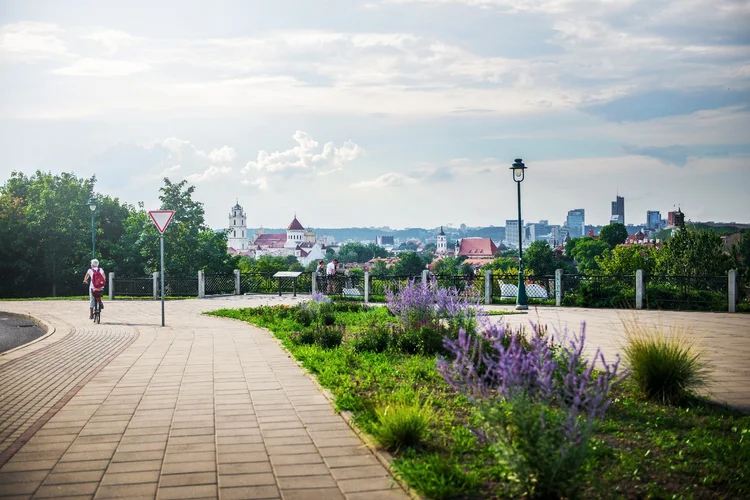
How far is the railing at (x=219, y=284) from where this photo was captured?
30922mm

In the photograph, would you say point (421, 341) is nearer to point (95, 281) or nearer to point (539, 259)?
point (95, 281)

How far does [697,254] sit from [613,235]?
69141mm

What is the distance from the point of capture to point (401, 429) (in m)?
5.59

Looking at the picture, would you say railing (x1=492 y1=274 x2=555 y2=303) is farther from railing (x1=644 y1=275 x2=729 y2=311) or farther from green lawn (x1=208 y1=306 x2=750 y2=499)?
green lawn (x1=208 y1=306 x2=750 y2=499)

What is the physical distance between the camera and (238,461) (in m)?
5.45

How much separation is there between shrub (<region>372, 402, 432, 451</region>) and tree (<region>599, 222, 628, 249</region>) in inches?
5079

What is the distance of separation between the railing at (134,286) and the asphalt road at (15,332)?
8.81m

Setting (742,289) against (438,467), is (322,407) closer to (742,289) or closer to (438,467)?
(438,467)

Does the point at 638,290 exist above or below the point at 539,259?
above

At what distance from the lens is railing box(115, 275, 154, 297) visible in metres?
29.4

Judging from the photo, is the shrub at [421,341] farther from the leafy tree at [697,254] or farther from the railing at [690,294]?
the leafy tree at [697,254]

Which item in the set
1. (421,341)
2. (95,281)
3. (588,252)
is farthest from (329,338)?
(588,252)

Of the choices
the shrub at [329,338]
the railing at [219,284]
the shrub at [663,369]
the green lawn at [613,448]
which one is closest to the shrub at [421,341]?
the shrub at [329,338]

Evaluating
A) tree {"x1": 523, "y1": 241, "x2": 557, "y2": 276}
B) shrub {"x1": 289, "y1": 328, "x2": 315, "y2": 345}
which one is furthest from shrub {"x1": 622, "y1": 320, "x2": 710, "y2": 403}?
tree {"x1": 523, "y1": 241, "x2": 557, "y2": 276}
